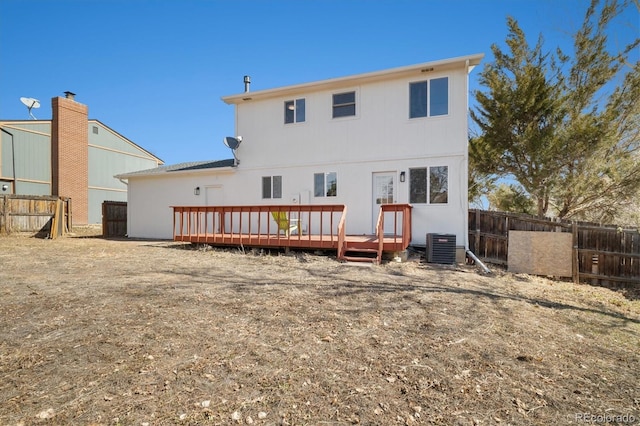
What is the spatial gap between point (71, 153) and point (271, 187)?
15.6m

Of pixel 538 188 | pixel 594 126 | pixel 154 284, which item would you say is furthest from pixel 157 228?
pixel 594 126

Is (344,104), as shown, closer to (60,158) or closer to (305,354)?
(305,354)

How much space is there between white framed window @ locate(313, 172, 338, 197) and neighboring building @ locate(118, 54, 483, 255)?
3cm

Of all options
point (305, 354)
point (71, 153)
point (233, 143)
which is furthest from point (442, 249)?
point (71, 153)

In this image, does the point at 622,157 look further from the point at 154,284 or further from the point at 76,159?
the point at 76,159

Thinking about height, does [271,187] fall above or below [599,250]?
above

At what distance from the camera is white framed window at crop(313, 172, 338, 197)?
34.6 ft

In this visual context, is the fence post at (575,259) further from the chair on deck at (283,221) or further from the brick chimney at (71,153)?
the brick chimney at (71,153)

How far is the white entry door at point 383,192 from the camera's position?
984 cm

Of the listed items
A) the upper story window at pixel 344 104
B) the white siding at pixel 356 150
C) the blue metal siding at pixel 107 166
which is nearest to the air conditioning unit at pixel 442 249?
the white siding at pixel 356 150

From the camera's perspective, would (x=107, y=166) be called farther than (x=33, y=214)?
Yes

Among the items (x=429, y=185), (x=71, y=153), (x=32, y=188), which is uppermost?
(x=71, y=153)

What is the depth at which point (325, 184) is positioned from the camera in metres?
10.7

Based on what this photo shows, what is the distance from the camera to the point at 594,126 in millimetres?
10211
